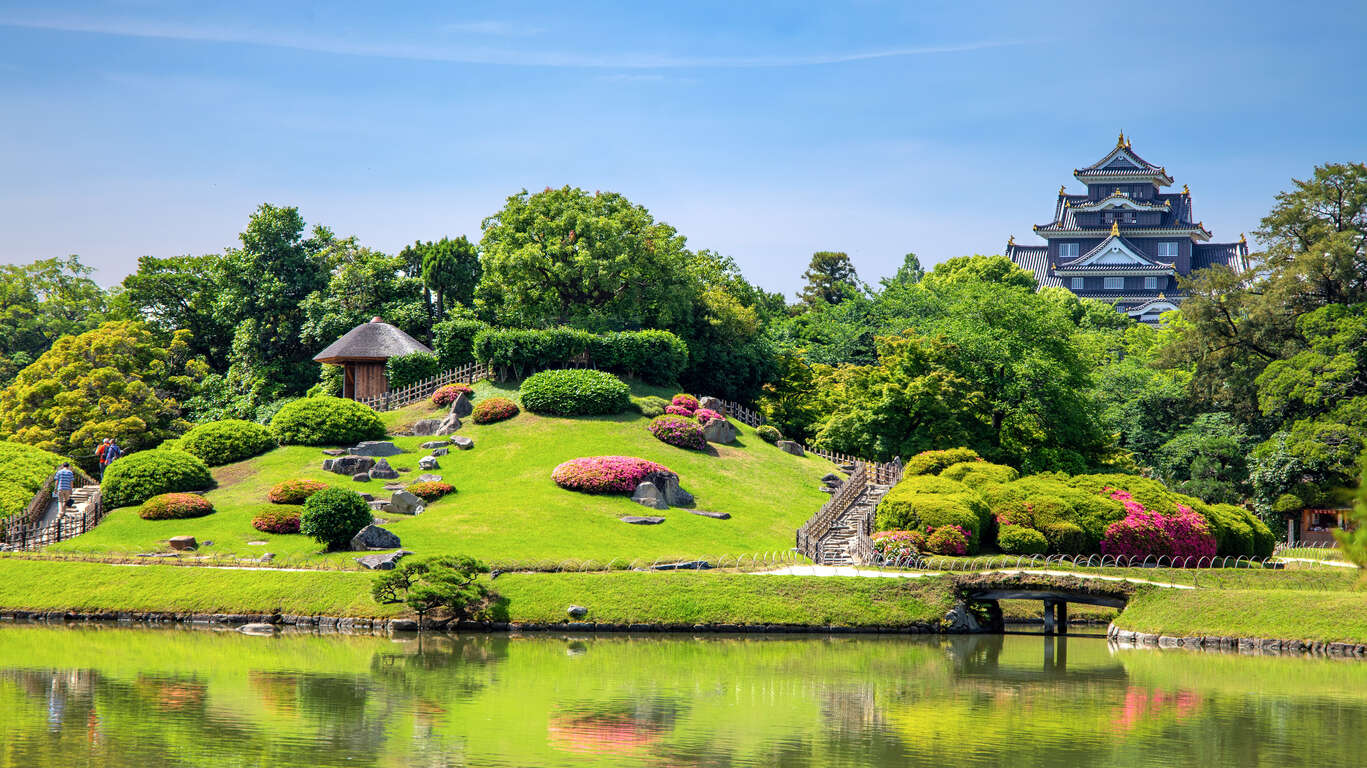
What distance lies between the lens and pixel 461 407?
60.4 metres

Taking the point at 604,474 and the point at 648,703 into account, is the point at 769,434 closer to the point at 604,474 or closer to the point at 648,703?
the point at 604,474

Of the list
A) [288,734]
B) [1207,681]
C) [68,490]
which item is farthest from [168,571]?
[1207,681]

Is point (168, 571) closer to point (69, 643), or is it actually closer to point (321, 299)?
point (69, 643)

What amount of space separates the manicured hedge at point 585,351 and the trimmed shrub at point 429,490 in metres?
13.8

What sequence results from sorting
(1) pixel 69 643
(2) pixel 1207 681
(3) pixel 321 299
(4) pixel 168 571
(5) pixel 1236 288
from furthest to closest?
(3) pixel 321 299
(5) pixel 1236 288
(4) pixel 168 571
(1) pixel 69 643
(2) pixel 1207 681

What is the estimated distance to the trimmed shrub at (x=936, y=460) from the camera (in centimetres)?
4884

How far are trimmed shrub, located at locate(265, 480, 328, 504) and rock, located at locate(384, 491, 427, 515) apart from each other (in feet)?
8.72

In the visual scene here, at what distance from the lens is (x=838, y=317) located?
74.2 meters

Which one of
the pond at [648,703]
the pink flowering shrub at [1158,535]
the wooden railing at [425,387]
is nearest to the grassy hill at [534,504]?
the wooden railing at [425,387]

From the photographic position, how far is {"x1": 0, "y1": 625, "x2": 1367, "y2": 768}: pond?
22.1m

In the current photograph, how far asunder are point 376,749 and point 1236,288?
49099 millimetres

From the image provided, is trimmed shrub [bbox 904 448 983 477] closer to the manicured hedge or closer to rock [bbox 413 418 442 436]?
the manicured hedge

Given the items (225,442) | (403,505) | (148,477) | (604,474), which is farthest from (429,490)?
(148,477)

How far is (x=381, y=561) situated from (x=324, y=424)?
1591 cm
